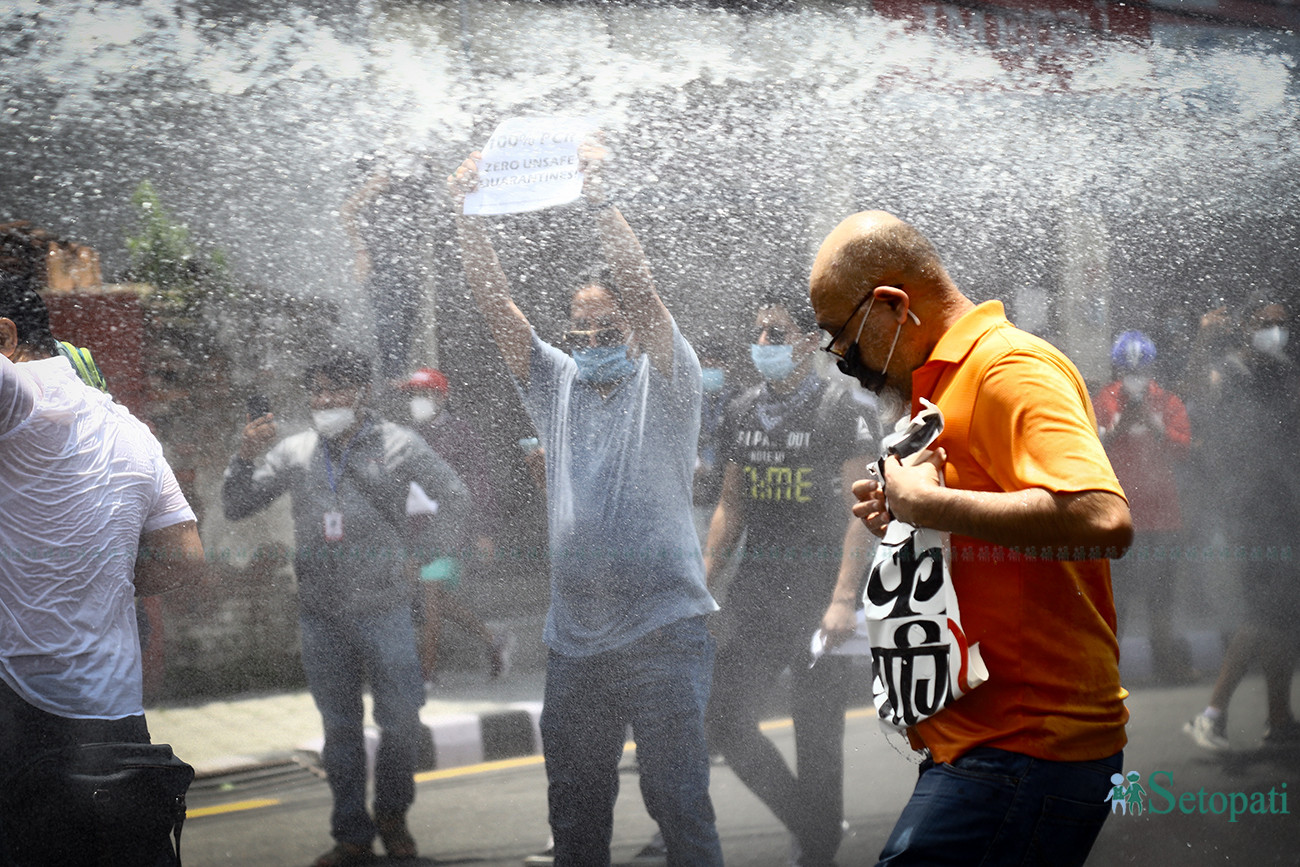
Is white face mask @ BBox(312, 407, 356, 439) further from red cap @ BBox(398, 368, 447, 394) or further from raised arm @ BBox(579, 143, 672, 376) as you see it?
raised arm @ BBox(579, 143, 672, 376)

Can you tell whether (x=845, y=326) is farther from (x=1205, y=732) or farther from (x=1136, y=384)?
(x=1205, y=732)

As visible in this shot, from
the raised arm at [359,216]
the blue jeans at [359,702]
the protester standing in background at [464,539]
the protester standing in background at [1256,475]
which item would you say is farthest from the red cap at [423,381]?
the protester standing in background at [1256,475]

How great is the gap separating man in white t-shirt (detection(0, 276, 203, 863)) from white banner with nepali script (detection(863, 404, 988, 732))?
5.18 ft

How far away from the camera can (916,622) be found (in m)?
1.59

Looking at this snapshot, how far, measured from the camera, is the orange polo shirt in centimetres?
148

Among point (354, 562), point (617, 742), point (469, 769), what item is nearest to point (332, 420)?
point (354, 562)

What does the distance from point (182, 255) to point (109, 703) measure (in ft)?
3.25

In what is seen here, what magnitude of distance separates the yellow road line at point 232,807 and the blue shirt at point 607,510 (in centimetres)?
71

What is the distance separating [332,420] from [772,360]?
104cm

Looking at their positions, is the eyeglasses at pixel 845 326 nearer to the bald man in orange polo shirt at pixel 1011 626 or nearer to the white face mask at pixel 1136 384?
the bald man in orange polo shirt at pixel 1011 626

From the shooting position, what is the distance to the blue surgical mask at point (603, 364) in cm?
232

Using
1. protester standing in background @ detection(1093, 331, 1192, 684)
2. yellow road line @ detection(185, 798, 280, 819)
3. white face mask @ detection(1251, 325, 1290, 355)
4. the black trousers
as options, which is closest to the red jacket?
protester standing in background @ detection(1093, 331, 1192, 684)

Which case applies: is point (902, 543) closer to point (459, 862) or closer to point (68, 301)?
point (459, 862)

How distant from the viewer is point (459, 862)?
2.27 metres
